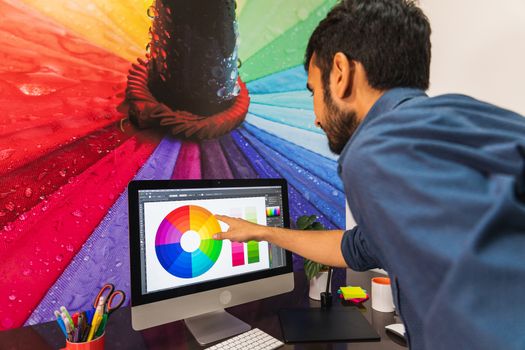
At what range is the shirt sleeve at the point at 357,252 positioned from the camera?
107 centimetres

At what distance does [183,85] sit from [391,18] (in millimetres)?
779

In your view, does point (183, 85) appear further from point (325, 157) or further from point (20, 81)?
point (325, 157)

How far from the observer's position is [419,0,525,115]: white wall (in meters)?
1.32

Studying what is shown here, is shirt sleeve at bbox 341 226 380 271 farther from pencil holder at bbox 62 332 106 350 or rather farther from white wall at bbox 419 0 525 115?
white wall at bbox 419 0 525 115

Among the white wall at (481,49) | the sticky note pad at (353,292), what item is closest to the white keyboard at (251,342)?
the sticky note pad at (353,292)

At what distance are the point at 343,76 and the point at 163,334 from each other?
86 cm

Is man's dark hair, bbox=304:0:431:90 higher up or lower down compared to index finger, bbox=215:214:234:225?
higher up

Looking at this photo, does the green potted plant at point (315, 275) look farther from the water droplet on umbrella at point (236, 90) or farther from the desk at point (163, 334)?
the water droplet on umbrella at point (236, 90)

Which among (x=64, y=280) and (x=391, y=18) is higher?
(x=391, y=18)

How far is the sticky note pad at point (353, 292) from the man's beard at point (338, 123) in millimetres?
687

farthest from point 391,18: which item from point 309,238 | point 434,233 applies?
point 309,238

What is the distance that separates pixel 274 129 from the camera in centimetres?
152

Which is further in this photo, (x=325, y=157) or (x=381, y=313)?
(x=325, y=157)

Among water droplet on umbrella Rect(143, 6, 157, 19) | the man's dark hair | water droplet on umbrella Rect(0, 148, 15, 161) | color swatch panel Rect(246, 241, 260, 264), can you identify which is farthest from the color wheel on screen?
water droplet on umbrella Rect(143, 6, 157, 19)
